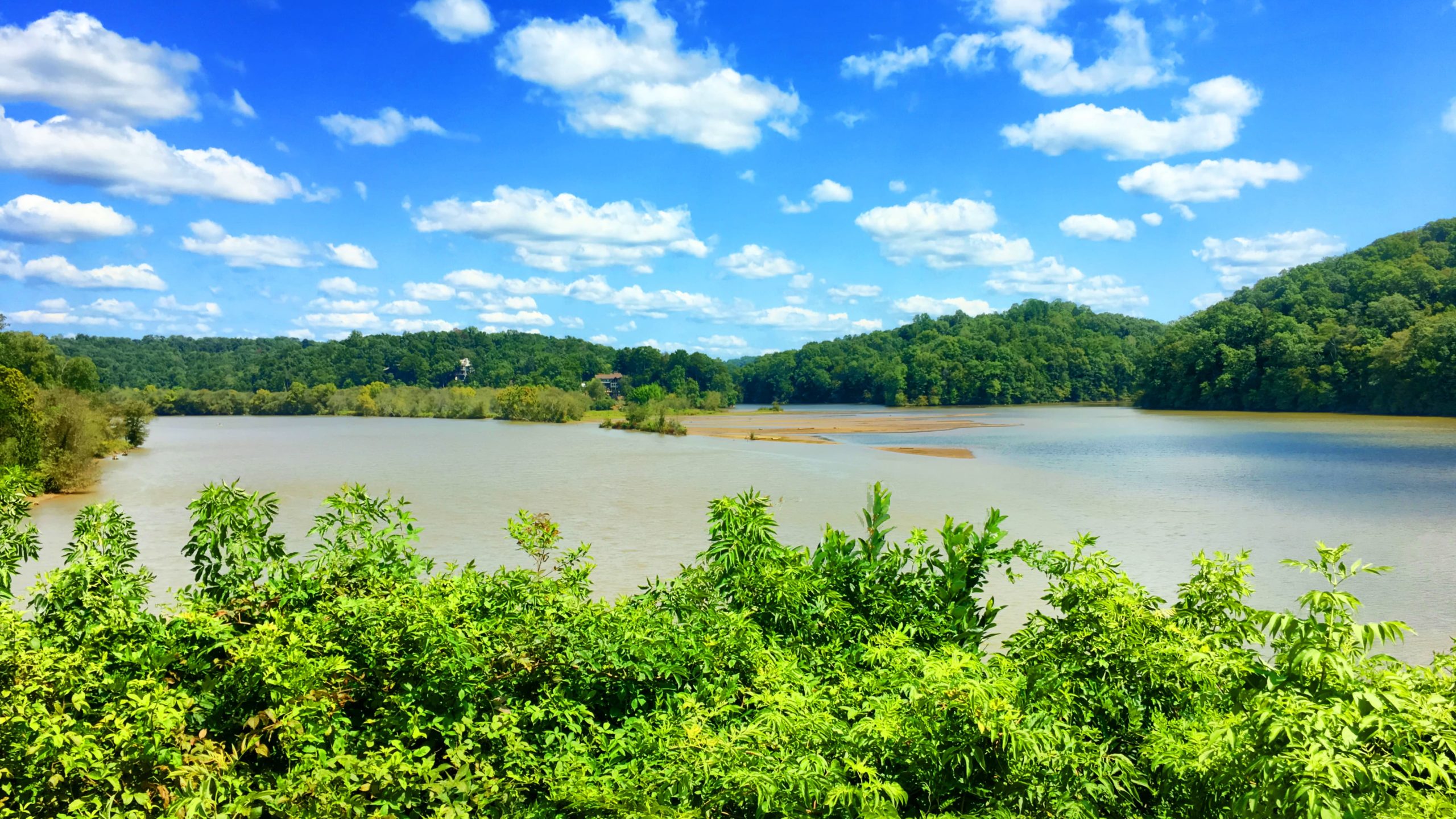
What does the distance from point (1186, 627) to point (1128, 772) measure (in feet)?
3.71

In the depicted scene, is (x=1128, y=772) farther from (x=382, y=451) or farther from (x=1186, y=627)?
(x=382, y=451)

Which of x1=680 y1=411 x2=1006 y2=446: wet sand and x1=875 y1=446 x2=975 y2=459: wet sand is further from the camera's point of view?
x1=680 y1=411 x2=1006 y2=446: wet sand

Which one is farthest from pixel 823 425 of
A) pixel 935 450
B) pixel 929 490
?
pixel 929 490

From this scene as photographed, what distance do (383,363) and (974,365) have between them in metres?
81.0

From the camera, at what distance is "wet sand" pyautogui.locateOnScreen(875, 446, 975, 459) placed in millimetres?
36969

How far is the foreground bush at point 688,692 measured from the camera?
8.90 ft

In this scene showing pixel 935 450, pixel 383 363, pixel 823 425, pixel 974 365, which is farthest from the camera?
pixel 383 363

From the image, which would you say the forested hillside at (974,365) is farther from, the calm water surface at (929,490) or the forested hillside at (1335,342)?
the calm water surface at (929,490)

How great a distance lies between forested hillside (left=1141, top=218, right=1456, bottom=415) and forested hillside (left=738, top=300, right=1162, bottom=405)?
16708 millimetres

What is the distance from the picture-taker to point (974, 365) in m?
106

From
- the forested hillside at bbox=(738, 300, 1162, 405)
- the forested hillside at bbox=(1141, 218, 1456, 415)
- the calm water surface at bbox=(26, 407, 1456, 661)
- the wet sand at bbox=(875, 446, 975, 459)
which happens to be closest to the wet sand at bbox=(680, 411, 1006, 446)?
the wet sand at bbox=(875, 446, 975, 459)

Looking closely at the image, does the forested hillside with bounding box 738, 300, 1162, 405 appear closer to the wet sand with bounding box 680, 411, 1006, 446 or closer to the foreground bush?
the wet sand with bounding box 680, 411, 1006, 446

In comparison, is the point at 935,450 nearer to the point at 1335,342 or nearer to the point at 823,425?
the point at 823,425

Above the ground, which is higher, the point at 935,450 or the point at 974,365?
the point at 974,365
